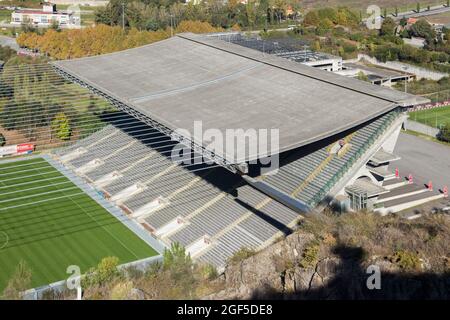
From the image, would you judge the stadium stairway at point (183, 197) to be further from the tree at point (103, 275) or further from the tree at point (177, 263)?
the tree at point (103, 275)

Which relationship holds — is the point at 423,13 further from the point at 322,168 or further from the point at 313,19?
the point at 322,168

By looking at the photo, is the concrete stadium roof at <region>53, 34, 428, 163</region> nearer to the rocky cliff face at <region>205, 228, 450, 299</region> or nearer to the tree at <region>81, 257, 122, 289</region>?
the rocky cliff face at <region>205, 228, 450, 299</region>

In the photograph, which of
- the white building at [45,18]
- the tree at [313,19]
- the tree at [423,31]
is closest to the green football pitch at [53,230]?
the tree at [313,19]

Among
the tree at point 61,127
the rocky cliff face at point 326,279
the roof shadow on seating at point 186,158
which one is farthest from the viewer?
the tree at point 61,127

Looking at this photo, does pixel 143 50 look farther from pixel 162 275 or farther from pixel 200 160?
pixel 162 275

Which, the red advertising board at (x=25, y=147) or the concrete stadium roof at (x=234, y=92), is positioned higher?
the concrete stadium roof at (x=234, y=92)

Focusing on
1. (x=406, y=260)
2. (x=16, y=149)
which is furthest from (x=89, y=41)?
(x=406, y=260)

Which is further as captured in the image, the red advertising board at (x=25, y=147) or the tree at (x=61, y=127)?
the tree at (x=61, y=127)
